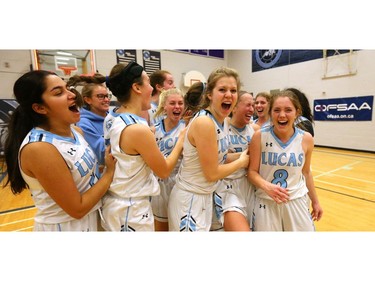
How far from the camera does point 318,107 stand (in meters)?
8.57

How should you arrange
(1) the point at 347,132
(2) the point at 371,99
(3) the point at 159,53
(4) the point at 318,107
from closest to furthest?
(2) the point at 371,99 → (1) the point at 347,132 → (4) the point at 318,107 → (3) the point at 159,53

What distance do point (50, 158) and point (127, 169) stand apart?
0.39 m

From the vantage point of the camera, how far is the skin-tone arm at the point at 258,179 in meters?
1.61

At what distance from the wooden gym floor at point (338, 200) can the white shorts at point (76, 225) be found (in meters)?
2.22

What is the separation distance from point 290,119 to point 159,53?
29.0 ft

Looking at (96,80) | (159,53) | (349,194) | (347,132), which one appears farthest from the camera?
(159,53)

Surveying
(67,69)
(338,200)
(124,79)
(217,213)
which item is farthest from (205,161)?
(67,69)

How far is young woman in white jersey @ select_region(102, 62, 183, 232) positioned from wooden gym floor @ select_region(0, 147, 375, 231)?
7.88 feet

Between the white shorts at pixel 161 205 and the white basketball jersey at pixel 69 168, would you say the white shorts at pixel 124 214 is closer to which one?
the white basketball jersey at pixel 69 168

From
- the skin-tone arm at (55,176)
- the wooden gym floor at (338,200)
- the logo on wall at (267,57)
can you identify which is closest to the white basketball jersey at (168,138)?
the skin-tone arm at (55,176)

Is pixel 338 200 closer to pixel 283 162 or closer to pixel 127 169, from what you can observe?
pixel 283 162

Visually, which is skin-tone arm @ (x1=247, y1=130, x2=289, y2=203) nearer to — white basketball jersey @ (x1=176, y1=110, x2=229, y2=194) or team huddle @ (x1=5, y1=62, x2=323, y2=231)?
team huddle @ (x1=5, y1=62, x2=323, y2=231)

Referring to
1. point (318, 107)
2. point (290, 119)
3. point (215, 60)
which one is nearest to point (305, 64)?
point (318, 107)
